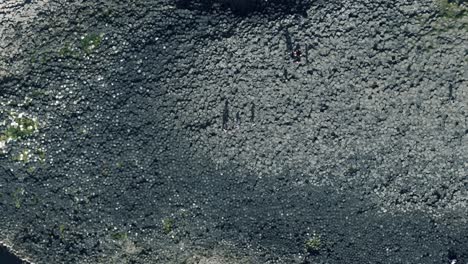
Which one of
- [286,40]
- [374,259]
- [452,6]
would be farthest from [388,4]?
[374,259]

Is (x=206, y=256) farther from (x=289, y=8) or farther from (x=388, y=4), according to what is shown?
(x=388, y=4)

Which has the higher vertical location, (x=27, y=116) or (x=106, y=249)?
(x=27, y=116)

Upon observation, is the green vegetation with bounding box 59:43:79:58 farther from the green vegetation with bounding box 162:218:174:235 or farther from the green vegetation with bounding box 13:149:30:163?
the green vegetation with bounding box 162:218:174:235

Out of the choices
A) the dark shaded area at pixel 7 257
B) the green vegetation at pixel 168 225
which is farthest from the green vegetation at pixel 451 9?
the dark shaded area at pixel 7 257

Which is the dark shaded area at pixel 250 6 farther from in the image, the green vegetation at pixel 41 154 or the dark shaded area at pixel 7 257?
the dark shaded area at pixel 7 257

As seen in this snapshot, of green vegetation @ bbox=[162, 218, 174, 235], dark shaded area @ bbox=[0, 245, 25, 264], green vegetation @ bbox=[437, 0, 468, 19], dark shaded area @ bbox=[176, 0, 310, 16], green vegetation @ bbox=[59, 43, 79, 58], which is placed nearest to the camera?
green vegetation @ bbox=[437, 0, 468, 19]

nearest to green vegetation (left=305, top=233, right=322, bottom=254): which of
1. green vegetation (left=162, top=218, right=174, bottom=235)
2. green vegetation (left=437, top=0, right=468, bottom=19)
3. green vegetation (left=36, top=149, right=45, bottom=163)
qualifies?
green vegetation (left=162, top=218, right=174, bottom=235)
